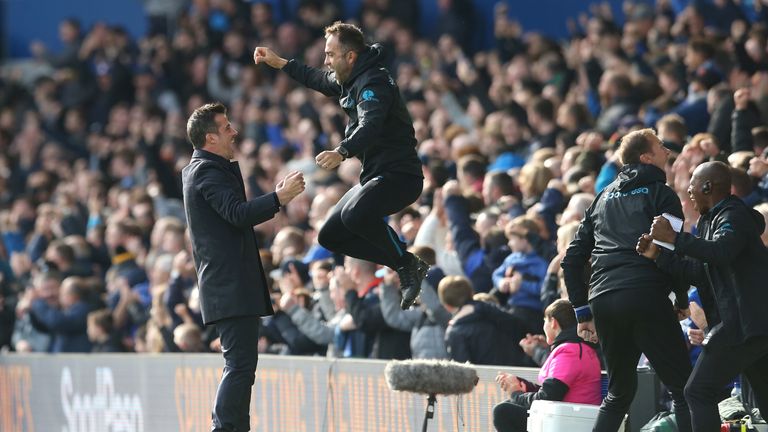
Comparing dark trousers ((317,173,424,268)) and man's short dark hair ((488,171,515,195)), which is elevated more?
man's short dark hair ((488,171,515,195))

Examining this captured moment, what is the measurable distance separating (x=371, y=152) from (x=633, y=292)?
5.96 ft

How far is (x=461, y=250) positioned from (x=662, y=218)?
3797 millimetres

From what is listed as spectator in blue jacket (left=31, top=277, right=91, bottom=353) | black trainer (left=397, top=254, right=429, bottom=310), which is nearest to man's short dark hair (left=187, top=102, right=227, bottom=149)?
black trainer (left=397, top=254, right=429, bottom=310)

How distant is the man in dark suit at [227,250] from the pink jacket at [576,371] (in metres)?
1.61

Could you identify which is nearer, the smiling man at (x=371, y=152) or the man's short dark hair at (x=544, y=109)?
the smiling man at (x=371, y=152)

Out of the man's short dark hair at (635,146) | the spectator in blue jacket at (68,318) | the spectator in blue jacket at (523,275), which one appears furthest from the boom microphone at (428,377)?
the spectator in blue jacket at (68,318)

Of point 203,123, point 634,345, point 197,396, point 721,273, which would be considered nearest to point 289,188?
point 203,123

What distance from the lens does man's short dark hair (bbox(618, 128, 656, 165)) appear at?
709 centimetres

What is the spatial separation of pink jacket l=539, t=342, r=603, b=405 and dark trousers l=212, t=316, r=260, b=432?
1652 mm

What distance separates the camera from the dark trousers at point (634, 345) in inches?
273

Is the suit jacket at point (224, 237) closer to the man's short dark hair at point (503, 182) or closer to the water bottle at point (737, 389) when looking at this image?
the water bottle at point (737, 389)

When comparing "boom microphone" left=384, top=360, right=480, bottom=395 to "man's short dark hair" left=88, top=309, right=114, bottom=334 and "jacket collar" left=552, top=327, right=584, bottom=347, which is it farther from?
"man's short dark hair" left=88, top=309, right=114, bottom=334

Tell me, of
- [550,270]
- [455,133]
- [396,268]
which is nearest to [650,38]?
[455,133]

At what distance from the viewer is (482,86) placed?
1547 centimetres
